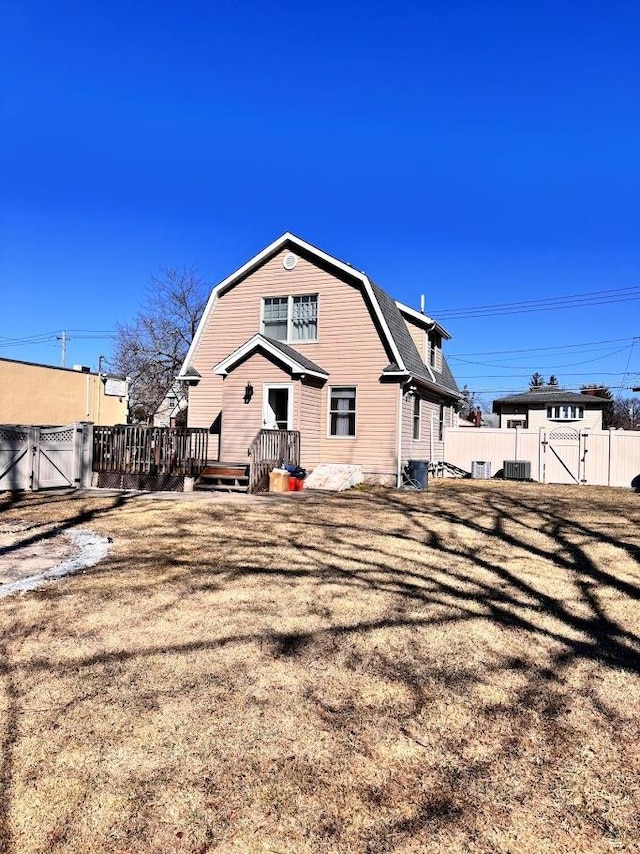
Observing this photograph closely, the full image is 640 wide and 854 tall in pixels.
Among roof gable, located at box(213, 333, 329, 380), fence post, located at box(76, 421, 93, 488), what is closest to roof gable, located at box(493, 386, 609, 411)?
roof gable, located at box(213, 333, 329, 380)

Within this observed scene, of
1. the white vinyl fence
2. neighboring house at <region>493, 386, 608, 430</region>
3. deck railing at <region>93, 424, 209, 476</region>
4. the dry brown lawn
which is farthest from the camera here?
neighboring house at <region>493, 386, 608, 430</region>

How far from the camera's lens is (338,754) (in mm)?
2814

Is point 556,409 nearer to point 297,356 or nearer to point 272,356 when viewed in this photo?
point 297,356

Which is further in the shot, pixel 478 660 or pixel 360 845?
pixel 478 660

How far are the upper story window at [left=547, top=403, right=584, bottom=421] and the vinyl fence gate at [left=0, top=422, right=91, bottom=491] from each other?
101ft

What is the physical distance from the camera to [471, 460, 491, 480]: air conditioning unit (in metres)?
21.7

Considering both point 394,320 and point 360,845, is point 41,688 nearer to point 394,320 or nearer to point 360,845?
point 360,845

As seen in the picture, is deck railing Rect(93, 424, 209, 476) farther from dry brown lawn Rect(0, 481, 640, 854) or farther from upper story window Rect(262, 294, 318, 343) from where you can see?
dry brown lawn Rect(0, 481, 640, 854)

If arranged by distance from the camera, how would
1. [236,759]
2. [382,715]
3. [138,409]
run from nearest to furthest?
[236,759]
[382,715]
[138,409]

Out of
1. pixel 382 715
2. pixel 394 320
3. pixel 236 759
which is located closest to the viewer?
pixel 236 759

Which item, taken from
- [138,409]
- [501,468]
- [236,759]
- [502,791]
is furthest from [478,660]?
[138,409]

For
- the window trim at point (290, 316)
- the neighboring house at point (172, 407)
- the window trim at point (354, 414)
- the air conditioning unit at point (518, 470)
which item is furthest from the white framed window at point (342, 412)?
the neighboring house at point (172, 407)

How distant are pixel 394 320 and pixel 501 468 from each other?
25.5 feet

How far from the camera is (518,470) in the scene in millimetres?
21125
